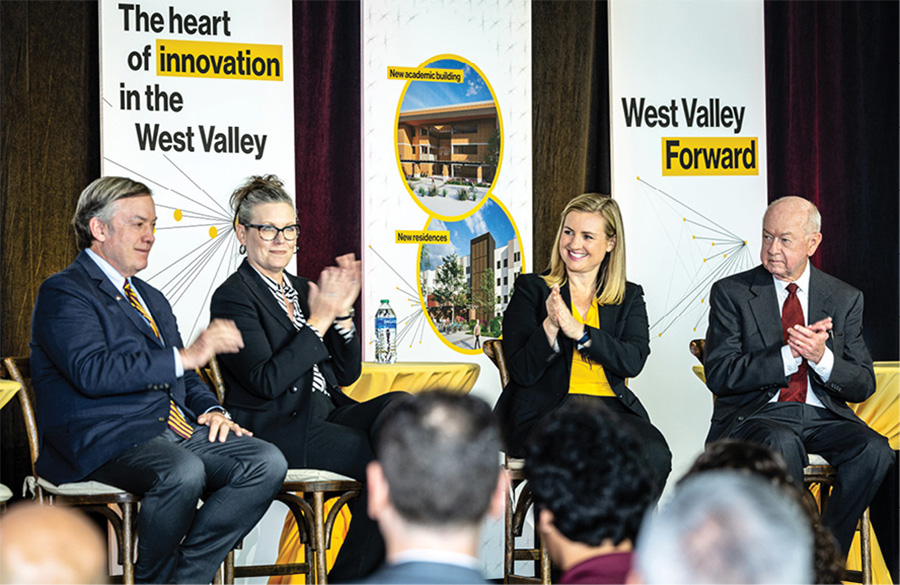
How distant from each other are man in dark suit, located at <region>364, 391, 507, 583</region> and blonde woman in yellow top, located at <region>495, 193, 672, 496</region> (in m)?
2.16

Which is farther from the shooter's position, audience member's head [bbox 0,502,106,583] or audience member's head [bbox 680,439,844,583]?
audience member's head [bbox 680,439,844,583]

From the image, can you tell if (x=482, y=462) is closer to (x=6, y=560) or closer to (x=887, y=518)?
(x=6, y=560)

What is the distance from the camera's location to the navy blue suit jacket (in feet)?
9.15

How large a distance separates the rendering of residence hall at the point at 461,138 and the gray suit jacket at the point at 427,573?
3.54 meters

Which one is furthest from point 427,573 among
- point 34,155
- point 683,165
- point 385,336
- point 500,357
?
point 683,165

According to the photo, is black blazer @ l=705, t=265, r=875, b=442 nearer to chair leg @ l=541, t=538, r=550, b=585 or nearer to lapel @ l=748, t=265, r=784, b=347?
lapel @ l=748, t=265, r=784, b=347

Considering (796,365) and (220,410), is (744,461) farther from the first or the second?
(796,365)

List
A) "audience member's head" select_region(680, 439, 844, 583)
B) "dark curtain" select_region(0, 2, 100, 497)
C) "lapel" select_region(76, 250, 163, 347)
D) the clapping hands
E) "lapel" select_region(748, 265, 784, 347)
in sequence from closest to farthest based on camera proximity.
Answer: "audience member's head" select_region(680, 439, 844, 583)
"lapel" select_region(76, 250, 163, 347)
the clapping hands
"lapel" select_region(748, 265, 784, 347)
"dark curtain" select_region(0, 2, 100, 497)

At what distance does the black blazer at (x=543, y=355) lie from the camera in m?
3.56

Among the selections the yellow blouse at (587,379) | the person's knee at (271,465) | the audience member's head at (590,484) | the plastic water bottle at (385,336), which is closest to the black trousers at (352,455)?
the person's knee at (271,465)

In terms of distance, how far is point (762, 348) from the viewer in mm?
3627

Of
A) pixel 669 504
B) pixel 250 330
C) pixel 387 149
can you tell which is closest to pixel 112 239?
pixel 250 330

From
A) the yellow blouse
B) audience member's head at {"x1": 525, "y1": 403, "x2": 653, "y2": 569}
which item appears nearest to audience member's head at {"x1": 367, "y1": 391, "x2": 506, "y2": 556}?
audience member's head at {"x1": 525, "y1": 403, "x2": 653, "y2": 569}

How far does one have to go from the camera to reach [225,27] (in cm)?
437
